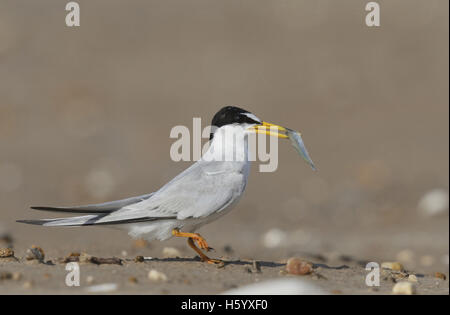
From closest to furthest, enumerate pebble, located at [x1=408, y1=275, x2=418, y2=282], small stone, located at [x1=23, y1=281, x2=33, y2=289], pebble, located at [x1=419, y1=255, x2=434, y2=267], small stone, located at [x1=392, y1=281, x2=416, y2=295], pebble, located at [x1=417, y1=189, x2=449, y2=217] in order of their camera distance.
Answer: small stone, located at [x1=23, y1=281, x2=33, y2=289] → small stone, located at [x1=392, y1=281, x2=416, y2=295] → pebble, located at [x1=408, y1=275, x2=418, y2=282] → pebble, located at [x1=419, y1=255, x2=434, y2=267] → pebble, located at [x1=417, y1=189, x2=449, y2=217]

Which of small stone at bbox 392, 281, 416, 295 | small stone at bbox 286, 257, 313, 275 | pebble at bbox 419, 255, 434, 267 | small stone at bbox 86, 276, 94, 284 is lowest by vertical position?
small stone at bbox 392, 281, 416, 295

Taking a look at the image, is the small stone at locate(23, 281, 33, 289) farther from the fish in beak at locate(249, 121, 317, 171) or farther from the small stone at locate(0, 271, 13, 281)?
the fish in beak at locate(249, 121, 317, 171)

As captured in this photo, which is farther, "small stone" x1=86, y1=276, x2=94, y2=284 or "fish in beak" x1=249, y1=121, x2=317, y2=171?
"fish in beak" x1=249, y1=121, x2=317, y2=171

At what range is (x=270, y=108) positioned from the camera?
47.1ft

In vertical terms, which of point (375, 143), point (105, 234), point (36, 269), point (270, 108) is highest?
point (270, 108)

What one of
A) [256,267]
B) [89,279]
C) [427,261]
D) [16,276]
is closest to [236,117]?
[256,267]

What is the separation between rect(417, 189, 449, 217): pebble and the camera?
426 inches

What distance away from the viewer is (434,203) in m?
10.9

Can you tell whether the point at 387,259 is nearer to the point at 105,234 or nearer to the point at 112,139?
the point at 105,234

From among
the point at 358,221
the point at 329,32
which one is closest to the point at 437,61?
the point at 329,32

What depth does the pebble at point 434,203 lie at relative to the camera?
1081cm

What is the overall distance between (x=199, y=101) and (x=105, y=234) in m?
5.86

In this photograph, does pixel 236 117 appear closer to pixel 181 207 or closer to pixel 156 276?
pixel 181 207

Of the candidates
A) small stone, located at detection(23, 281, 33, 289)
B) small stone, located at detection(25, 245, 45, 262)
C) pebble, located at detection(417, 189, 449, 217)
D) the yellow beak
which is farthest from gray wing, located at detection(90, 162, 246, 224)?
pebble, located at detection(417, 189, 449, 217)
